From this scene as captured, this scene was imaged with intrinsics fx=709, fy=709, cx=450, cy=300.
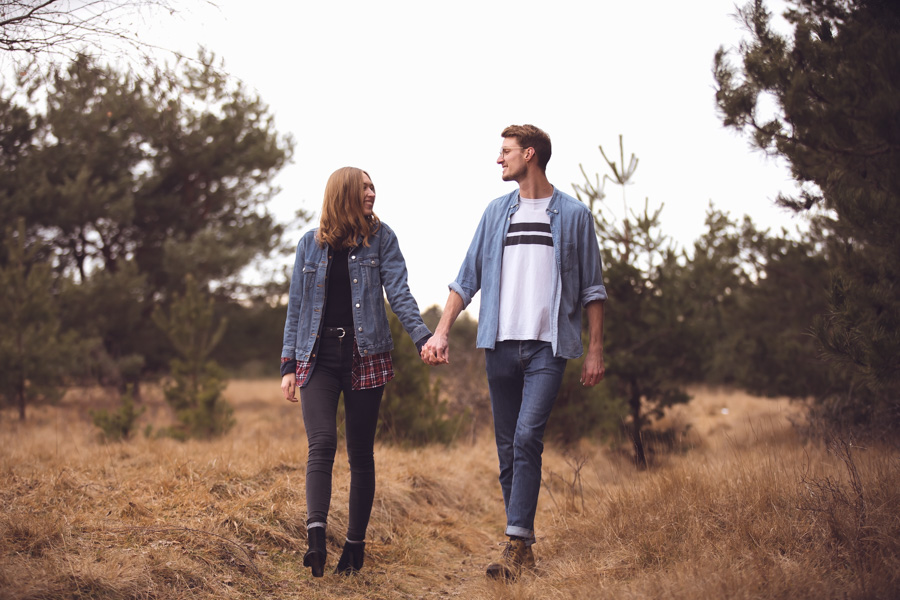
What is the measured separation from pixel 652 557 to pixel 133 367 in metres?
15.9

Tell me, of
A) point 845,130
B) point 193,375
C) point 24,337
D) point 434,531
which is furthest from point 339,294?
point 24,337

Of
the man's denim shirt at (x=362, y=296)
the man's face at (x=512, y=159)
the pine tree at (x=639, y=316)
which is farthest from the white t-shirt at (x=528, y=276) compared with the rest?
the pine tree at (x=639, y=316)

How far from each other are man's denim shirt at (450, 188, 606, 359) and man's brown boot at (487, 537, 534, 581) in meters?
0.98

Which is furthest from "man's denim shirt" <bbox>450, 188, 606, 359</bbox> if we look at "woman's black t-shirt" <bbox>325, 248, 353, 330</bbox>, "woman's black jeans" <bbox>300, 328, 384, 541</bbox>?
"woman's black jeans" <bbox>300, 328, 384, 541</bbox>

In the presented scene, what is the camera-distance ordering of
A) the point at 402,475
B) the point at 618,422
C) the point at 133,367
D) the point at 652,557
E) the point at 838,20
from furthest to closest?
the point at 133,367, the point at 618,422, the point at 402,475, the point at 838,20, the point at 652,557

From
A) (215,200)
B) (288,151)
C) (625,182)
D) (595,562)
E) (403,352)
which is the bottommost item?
(595,562)

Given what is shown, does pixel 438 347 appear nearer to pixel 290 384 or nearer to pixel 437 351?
pixel 437 351

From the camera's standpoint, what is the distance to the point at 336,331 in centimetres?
368

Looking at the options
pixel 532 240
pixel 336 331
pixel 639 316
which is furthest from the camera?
pixel 639 316

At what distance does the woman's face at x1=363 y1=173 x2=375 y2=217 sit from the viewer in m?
3.78

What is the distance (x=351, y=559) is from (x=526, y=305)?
63.2 inches

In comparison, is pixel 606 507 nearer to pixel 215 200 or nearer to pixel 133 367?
pixel 133 367

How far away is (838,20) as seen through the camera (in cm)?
512

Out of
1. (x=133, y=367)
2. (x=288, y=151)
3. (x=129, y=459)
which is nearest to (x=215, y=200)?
(x=288, y=151)
